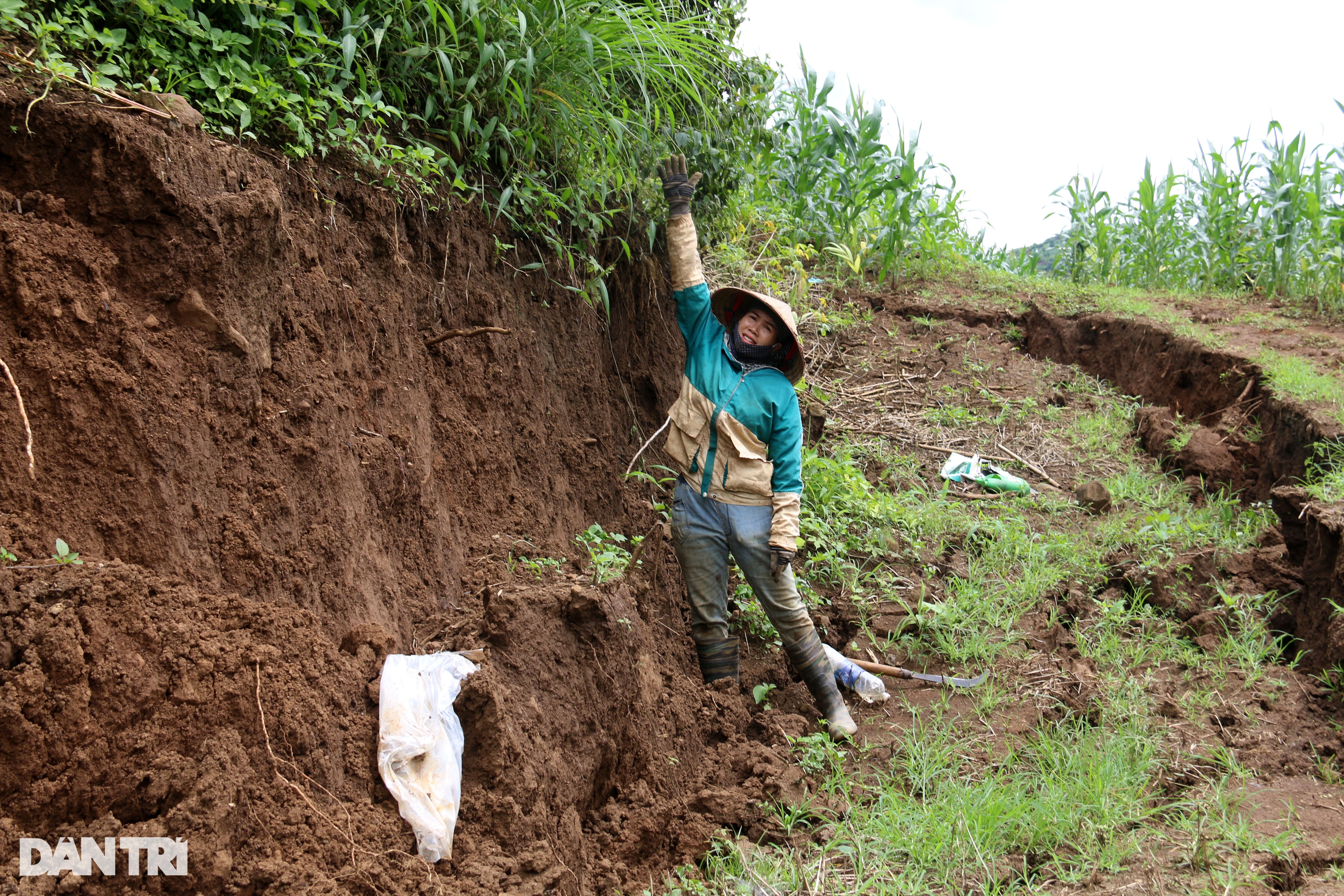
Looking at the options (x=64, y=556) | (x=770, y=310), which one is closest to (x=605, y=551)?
(x=770, y=310)

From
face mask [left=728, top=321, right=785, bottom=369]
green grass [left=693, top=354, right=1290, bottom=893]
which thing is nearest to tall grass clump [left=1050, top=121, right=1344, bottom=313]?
green grass [left=693, top=354, right=1290, bottom=893]

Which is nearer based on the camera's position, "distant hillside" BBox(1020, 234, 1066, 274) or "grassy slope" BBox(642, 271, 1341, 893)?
"grassy slope" BBox(642, 271, 1341, 893)

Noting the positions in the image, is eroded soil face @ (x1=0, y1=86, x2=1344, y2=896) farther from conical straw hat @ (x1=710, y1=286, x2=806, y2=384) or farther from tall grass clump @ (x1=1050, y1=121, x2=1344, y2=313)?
tall grass clump @ (x1=1050, y1=121, x2=1344, y2=313)

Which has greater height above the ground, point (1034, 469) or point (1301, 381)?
point (1301, 381)

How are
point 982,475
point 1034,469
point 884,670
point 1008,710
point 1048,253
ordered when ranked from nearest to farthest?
point 1008,710 < point 884,670 < point 982,475 < point 1034,469 < point 1048,253

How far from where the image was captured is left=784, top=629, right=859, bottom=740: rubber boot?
14.5ft

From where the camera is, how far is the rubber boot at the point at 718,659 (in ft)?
14.4

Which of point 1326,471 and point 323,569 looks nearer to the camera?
point 323,569

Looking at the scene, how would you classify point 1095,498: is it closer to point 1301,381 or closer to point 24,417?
point 1301,381

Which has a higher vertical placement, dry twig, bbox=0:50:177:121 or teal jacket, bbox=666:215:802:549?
dry twig, bbox=0:50:177:121

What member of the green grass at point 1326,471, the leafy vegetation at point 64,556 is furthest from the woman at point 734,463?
the green grass at point 1326,471

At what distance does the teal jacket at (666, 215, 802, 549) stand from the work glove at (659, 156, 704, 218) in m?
0.06

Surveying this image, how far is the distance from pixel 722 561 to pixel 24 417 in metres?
2.92

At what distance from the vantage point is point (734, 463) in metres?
4.30
